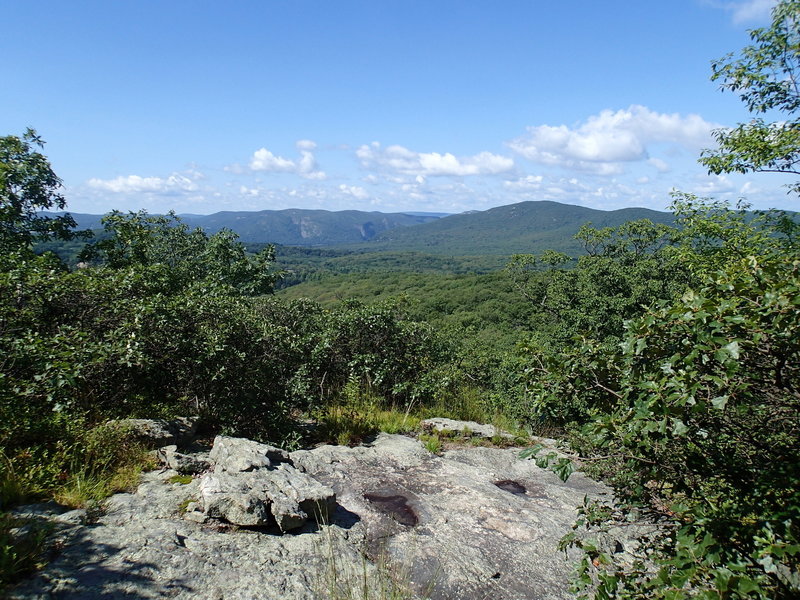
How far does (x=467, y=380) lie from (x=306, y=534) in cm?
1143

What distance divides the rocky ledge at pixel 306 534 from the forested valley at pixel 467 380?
45 centimetres

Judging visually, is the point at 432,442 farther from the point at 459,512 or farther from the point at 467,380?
the point at 467,380

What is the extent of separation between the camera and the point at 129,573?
11.1 ft

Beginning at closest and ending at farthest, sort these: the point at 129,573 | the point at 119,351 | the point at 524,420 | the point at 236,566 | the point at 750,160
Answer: the point at 129,573, the point at 236,566, the point at 119,351, the point at 750,160, the point at 524,420

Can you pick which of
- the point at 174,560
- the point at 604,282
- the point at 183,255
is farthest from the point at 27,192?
the point at 604,282

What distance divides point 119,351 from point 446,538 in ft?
14.4

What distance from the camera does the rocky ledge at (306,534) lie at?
11.4 feet

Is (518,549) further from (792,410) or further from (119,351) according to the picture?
(119,351)

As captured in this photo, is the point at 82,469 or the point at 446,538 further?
the point at 446,538

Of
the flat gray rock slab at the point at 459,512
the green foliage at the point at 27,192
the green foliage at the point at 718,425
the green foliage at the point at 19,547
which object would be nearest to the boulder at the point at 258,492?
the flat gray rock slab at the point at 459,512

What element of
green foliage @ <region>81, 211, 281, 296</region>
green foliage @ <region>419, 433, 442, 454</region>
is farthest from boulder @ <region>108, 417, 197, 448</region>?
green foliage @ <region>419, 433, 442, 454</region>

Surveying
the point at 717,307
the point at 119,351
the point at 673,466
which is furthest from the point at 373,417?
the point at 717,307

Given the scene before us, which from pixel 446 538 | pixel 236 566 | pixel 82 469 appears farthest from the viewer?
pixel 446 538

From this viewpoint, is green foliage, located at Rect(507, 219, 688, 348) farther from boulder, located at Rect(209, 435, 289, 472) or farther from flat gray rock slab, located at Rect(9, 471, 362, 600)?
flat gray rock slab, located at Rect(9, 471, 362, 600)
